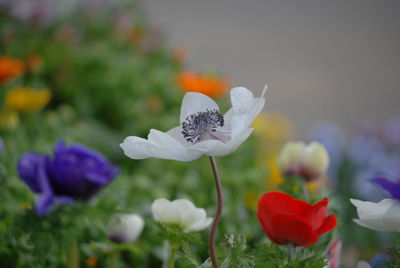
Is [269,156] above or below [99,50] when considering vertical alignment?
below

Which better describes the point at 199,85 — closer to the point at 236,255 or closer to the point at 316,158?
the point at 316,158

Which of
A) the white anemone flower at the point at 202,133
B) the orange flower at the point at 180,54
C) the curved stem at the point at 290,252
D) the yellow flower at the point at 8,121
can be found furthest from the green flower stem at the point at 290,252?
the orange flower at the point at 180,54

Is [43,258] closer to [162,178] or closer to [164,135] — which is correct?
[164,135]

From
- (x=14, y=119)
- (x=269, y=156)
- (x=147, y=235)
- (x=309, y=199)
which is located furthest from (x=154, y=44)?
(x=309, y=199)

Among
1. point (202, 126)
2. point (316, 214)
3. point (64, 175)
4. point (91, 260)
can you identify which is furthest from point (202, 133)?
point (91, 260)

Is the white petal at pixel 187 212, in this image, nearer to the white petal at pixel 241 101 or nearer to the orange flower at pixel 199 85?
the white petal at pixel 241 101
